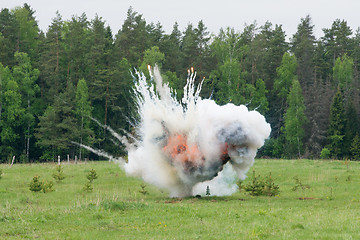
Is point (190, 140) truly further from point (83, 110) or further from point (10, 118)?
point (10, 118)

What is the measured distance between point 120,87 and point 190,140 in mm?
53705

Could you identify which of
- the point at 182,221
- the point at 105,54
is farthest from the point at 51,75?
the point at 182,221

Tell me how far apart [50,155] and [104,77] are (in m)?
14.8

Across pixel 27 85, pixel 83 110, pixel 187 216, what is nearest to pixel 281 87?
pixel 83 110

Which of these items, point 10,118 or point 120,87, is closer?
point 10,118

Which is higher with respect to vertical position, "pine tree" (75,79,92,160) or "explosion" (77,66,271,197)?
"pine tree" (75,79,92,160)

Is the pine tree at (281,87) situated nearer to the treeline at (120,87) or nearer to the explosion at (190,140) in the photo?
the treeline at (120,87)

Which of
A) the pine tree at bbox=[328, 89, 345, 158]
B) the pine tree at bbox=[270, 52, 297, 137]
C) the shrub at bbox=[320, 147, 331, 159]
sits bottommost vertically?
the shrub at bbox=[320, 147, 331, 159]

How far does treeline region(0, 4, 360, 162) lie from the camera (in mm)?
76250

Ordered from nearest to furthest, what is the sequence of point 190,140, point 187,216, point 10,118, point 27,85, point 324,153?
1. point 187,216
2. point 190,140
3. point 10,118
4. point 324,153
5. point 27,85

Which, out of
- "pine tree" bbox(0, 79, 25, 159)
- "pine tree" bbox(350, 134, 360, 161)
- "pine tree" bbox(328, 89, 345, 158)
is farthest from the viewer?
"pine tree" bbox(328, 89, 345, 158)

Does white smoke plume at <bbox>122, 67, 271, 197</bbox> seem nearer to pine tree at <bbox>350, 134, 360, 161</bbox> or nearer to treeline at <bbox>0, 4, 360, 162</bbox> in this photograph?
treeline at <bbox>0, 4, 360, 162</bbox>

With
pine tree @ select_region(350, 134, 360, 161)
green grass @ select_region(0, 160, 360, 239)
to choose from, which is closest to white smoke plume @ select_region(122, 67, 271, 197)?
green grass @ select_region(0, 160, 360, 239)

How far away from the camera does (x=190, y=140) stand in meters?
29.5
